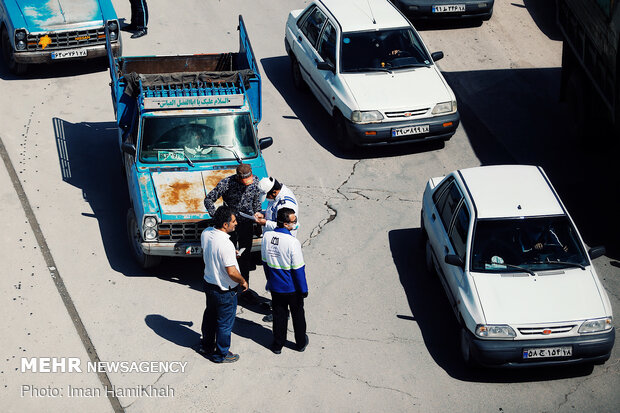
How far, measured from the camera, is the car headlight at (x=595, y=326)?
909 cm

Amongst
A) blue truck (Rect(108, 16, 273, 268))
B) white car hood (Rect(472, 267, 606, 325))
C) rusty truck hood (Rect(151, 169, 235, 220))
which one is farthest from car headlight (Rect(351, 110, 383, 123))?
white car hood (Rect(472, 267, 606, 325))

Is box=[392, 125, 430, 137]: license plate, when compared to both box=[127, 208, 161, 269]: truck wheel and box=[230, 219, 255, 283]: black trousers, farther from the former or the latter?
box=[127, 208, 161, 269]: truck wheel

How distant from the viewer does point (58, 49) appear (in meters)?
14.8

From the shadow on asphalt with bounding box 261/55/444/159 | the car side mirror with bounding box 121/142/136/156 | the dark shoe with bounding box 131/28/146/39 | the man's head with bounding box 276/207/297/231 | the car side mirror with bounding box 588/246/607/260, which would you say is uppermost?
the man's head with bounding box 276/207/297/231

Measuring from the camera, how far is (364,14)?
566 inches

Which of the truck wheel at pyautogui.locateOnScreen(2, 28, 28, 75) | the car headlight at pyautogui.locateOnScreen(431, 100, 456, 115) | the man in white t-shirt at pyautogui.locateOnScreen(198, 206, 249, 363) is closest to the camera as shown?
the man in white t-shirt at pyautogui.locateOnScreen(198, 206, 249, 363)

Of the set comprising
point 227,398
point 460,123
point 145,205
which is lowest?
point 460,123

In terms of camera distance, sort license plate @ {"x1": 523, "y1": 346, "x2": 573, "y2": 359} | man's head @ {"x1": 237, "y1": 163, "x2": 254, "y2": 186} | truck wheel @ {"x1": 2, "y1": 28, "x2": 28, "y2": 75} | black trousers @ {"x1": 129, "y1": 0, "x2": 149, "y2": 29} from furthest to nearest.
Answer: black trousers @ {"x1": 129, "y1": 0, "x2": 149, "y2": 29} < truck wheel @ {"x1": 2, "y1": 28, "x2": 28, "y2": 75} < man's head @ {"x1": 237, "y1": 163, "x2": 254, "y2": 186} < license plate @ {"x1": 523, "y1": 346, "x2": 573, "y2": 359}

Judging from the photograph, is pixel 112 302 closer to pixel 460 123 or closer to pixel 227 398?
pixel 227 398

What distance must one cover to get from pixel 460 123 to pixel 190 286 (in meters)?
6.00

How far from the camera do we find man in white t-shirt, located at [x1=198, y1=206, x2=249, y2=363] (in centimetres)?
881

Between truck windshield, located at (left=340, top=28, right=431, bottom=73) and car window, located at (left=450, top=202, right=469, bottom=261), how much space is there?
4266 mm

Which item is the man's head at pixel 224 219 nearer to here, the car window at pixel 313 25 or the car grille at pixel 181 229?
the car grille at pixel 181 229

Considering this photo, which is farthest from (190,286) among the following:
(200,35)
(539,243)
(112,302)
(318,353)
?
(200,35)
